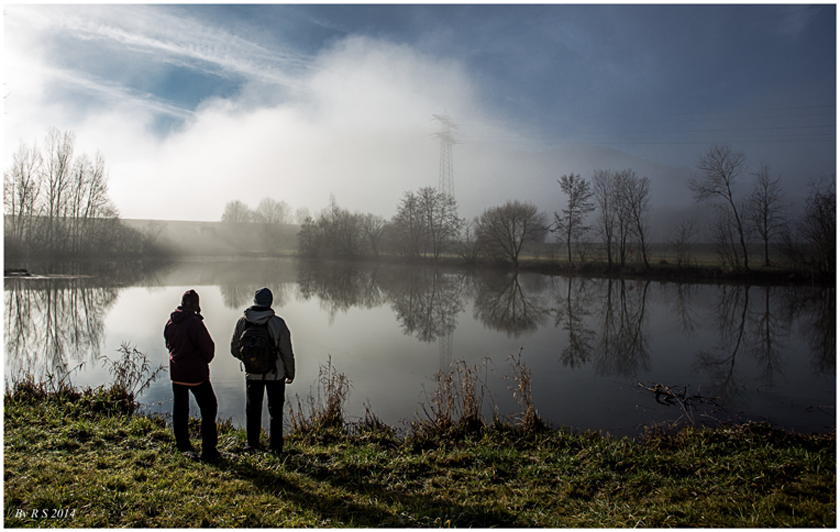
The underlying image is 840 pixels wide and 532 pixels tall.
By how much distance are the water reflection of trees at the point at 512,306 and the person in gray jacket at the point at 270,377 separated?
9827 mm

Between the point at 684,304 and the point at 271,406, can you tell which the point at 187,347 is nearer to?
the point at 271,406

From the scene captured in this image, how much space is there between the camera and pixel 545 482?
4.32 m

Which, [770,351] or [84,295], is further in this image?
[84,295]

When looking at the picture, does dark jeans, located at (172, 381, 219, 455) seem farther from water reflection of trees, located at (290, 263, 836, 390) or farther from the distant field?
the distant field

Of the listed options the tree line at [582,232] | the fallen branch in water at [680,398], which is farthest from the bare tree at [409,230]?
the fallen branch in water at [680,398]

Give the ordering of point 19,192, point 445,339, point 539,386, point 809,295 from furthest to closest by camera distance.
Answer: point 19,192, point 809,295, point 445,339, point 539,386

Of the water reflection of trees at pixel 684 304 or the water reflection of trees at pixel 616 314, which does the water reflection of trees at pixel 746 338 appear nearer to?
the water reflection of trees at pixel 616 314

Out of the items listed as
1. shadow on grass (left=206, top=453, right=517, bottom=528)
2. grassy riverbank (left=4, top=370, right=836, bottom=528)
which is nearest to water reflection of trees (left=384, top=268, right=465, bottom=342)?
grassy riverbank (left=4, top=370, right=836, bottom=528)

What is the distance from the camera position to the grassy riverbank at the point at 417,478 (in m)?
3.46

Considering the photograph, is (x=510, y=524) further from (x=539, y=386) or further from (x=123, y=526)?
(x=539, y=386)

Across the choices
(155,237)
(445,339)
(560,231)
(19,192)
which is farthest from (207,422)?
(155,237)

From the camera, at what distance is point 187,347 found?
4.54 meters

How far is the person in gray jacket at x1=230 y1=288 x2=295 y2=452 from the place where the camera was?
4836 mm

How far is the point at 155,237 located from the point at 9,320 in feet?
166
